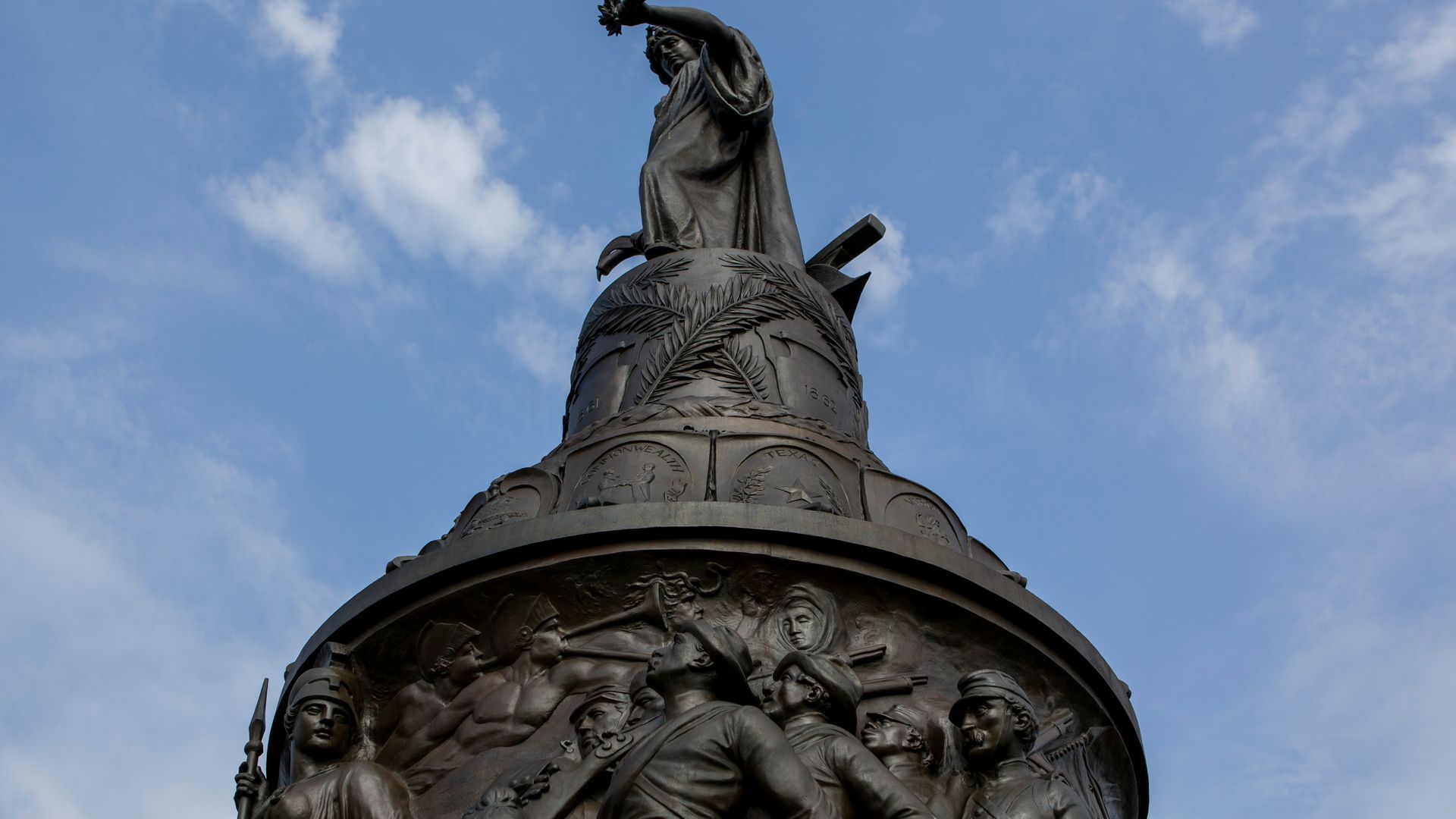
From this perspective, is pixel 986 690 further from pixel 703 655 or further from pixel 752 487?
pixel 752 487

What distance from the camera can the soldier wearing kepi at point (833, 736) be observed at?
9.66 m

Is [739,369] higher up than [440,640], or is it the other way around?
[739,369]

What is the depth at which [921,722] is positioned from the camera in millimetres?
10852

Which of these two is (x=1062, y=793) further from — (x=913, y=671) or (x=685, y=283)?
(x=685, y=283)

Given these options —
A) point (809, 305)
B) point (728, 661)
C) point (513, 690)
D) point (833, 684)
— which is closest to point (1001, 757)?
point (833, 684)

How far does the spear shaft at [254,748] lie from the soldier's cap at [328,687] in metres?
0.32

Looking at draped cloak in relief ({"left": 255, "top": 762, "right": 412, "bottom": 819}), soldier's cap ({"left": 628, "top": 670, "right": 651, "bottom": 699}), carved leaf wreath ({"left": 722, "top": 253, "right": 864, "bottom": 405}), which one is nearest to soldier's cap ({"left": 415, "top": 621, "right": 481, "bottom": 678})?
draped cloak in relief ({"left": 255, "top": 762, "right": 412, "bottom": 819})

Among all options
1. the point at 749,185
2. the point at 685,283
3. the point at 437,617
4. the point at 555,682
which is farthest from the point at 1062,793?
the point at 749,185

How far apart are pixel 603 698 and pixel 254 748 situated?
185 centimetres

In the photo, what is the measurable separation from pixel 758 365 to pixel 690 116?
4.13 metres

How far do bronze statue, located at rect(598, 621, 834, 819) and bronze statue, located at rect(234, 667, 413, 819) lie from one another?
1.55 metres

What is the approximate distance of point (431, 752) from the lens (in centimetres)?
1116

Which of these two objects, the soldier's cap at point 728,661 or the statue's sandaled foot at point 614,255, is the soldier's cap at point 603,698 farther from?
the statue's sandaled foot at point 614,255

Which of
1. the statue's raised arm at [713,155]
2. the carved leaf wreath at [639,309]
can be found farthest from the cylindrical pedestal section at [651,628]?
the statue's raised arm at [713,155]
